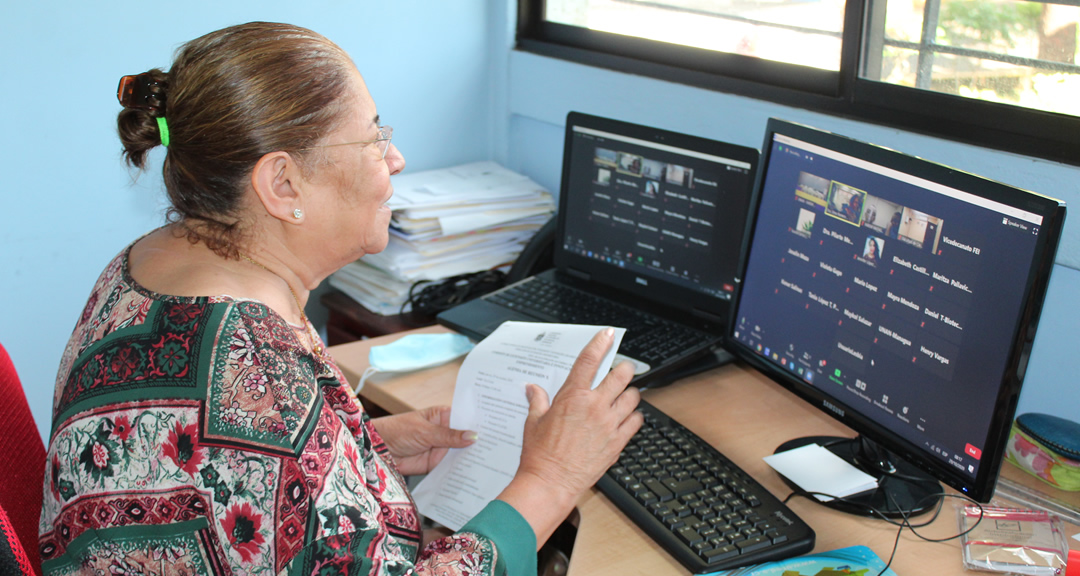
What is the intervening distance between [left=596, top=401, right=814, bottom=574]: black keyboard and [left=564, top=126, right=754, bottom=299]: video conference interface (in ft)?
1.31

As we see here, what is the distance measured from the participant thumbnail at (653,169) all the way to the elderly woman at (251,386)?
541 mm

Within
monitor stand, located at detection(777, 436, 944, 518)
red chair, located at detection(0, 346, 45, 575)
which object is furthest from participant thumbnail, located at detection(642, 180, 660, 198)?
red chair, located at detection(0, 346, 45, 575)

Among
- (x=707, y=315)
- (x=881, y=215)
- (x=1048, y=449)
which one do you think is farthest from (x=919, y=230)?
(x=707, y=315)

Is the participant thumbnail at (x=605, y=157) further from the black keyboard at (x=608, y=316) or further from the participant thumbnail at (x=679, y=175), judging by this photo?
the black keyboard at (x=608, y=316)

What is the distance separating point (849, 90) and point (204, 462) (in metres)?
1.31

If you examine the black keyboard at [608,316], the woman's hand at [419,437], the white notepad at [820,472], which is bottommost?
the woman's hand at [419,437]

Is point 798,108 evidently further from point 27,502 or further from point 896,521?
point 27,502

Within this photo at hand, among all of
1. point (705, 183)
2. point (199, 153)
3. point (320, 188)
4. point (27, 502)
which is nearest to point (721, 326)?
point (705, 183)

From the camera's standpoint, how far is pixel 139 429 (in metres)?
0.86

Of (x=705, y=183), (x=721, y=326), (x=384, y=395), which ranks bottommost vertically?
(x=384, y=395)

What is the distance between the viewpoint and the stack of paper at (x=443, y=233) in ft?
6.22

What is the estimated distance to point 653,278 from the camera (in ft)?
5.29

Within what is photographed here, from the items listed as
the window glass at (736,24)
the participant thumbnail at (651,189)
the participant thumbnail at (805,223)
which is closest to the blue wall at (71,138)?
the window glass at (736,24)

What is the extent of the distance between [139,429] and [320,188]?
13.7 inches
